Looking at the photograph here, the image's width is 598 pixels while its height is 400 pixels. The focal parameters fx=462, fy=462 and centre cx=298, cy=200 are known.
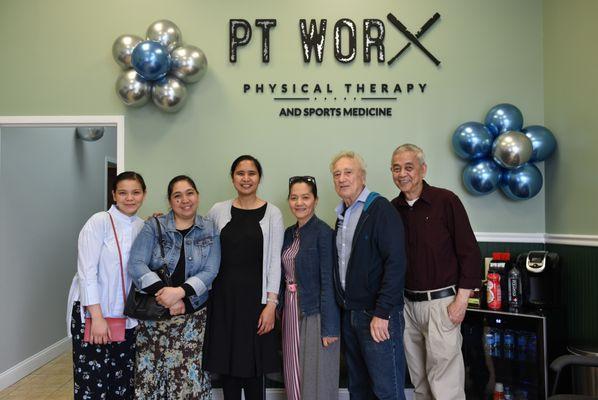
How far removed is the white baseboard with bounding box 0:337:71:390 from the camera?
3.75m

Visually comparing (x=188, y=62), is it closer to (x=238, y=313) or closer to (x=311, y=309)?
(x=238, y=313)

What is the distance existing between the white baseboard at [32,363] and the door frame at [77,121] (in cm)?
197

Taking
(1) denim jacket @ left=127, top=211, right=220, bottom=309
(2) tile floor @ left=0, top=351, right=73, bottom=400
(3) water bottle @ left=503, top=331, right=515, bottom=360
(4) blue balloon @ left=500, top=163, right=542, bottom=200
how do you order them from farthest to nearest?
(2) tile floor @ left=0, top=351, right=73, bottom=400 < (4) blue balloon @ left=500, top=163, right=542, bottom=200 < (3) water bottle @ left=503, top=331, right=515, bottom=360 < (1) denim jacket @ left=127, top=211, right=220, bottom=309

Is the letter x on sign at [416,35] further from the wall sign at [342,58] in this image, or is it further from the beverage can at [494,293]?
the beverage can at [494,293]

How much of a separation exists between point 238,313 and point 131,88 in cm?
177

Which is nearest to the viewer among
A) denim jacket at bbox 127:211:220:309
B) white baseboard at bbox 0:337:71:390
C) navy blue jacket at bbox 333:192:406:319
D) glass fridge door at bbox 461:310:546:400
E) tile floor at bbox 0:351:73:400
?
navy blue jacket at bbox 333:192:406:319

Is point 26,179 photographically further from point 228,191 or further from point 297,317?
point 297,317

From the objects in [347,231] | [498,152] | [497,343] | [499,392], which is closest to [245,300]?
[347,231]

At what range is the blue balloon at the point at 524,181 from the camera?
10.3 feet

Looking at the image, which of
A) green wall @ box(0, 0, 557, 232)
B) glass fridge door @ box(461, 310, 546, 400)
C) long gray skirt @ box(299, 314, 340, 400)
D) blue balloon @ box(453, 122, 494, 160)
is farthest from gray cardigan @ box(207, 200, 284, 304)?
blue balloon @ box(453, 122, 494, 160)

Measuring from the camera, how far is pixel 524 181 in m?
3.14

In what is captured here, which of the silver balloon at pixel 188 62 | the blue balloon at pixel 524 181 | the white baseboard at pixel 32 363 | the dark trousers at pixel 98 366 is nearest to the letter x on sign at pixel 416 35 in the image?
the blue balloon at pixel 524 181

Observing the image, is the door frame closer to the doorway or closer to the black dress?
the doorway

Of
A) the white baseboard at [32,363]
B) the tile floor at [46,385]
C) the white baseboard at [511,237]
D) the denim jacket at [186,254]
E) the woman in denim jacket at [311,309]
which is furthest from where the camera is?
the white baseboard at [32,363]
